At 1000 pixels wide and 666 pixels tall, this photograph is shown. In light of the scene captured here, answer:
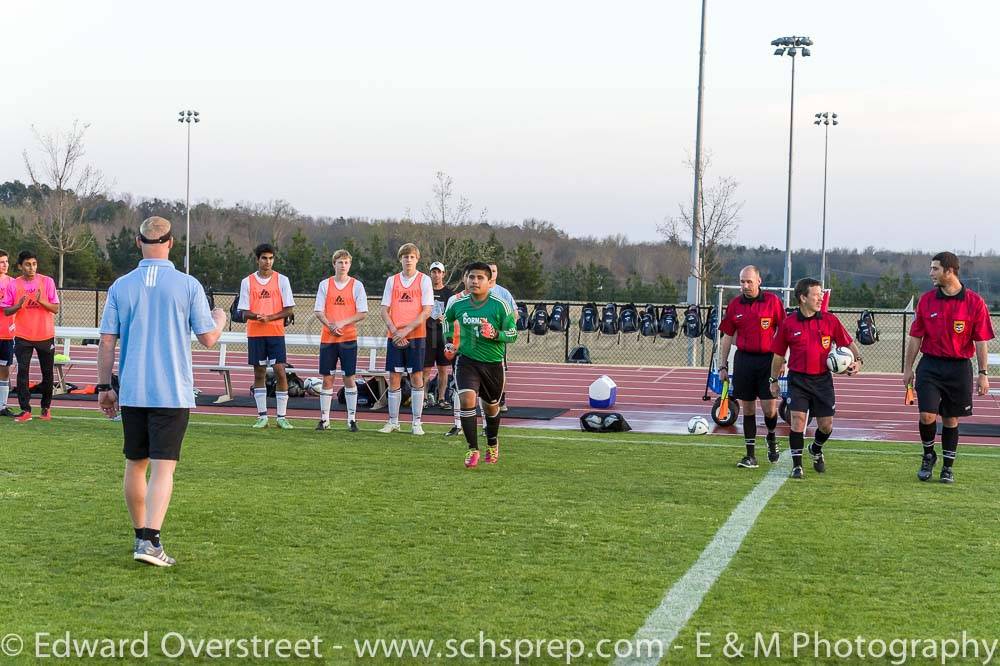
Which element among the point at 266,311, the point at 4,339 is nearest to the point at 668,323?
the point at 266,311

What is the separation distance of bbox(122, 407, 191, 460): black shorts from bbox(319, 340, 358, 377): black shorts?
6.22 m

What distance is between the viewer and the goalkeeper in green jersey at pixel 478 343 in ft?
32.3

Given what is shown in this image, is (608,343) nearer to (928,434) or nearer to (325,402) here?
(325,402)

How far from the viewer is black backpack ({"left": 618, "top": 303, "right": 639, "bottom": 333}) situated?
87.0 feet

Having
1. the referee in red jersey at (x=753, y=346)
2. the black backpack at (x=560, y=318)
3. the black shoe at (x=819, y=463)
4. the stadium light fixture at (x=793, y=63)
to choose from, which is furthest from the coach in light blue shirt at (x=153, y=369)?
the stadium light fixture at (x=793, y=63)

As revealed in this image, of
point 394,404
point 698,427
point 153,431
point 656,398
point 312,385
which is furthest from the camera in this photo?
point 656,398

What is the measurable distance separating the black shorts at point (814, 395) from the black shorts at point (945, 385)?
721mm

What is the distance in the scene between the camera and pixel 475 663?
14.4ft

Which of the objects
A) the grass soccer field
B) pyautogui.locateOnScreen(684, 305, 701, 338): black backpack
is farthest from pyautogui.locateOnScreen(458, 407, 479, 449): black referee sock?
pyautogui.locateOnScreen(684, 305, 701, 338): black backpack

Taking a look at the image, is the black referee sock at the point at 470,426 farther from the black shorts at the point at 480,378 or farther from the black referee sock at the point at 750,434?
the black referee sock at the point at 750,434

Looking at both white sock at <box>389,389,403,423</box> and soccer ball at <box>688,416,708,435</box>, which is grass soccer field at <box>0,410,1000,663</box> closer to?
white sock at <box>389,389,403,423</box>

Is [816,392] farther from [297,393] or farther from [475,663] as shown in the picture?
[297,393]

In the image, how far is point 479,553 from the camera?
20.6ft

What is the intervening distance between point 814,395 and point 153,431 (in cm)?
582
